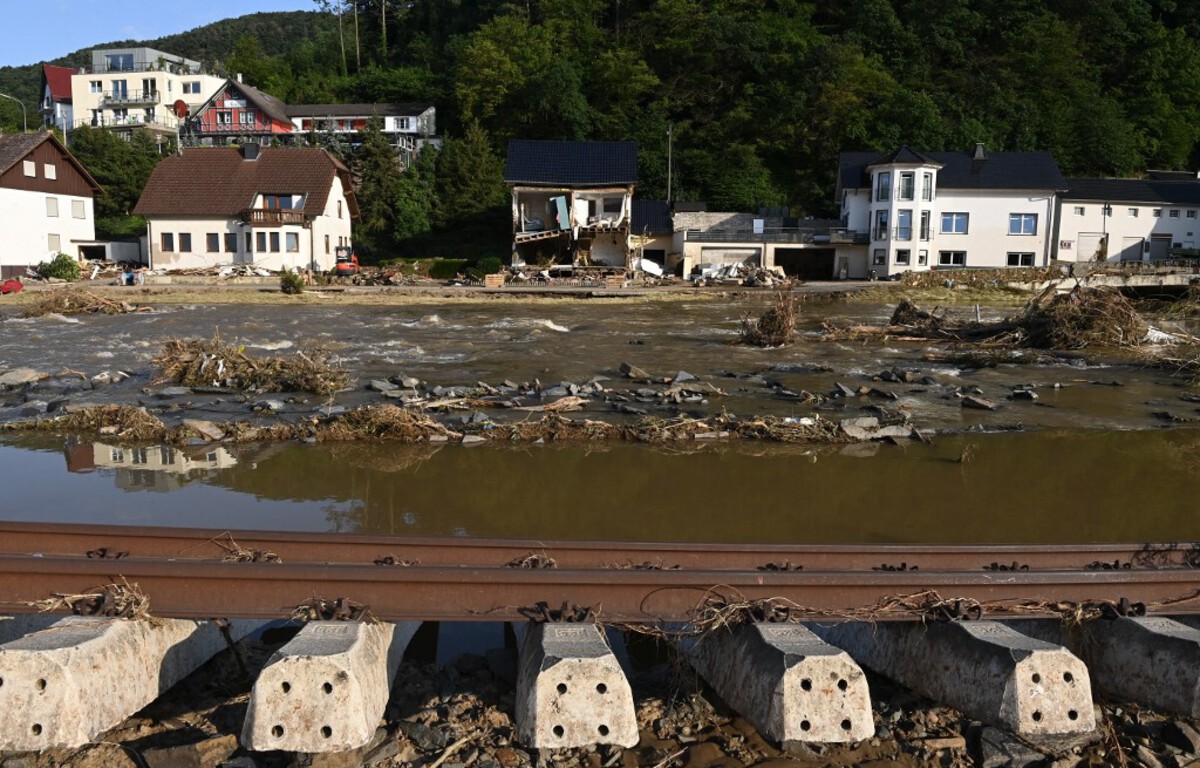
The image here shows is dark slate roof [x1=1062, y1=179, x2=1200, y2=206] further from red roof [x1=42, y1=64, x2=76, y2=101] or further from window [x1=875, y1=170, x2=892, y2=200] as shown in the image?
red roof [x1=42, y1=64, x2=76, y2=101]

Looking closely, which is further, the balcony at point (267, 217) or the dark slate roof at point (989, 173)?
the dark slate roof at point (989, 173)

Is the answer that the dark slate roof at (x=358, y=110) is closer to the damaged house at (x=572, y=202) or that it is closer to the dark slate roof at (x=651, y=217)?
the damaged house at (x=572, y=202)

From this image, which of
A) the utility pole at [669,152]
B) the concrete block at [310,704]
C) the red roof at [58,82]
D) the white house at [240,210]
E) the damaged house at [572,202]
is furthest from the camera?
the red roof at [58,82]

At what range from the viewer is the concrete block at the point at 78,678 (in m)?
4.07

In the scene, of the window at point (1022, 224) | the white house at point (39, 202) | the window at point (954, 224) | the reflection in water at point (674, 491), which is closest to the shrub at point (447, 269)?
the white house at point (39, 202)

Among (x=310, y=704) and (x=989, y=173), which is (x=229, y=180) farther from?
(x=310, y=704)

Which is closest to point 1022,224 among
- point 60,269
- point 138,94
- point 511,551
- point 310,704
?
point 60,269

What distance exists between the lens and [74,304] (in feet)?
102

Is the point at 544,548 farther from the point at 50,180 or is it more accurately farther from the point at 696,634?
the point at 50,180

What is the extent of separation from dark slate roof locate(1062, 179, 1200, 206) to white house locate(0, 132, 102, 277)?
58032 millimetres

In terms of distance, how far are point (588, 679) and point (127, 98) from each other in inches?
4012

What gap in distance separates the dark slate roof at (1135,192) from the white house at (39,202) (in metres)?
58.0

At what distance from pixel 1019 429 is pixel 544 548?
9.92m

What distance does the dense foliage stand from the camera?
6234 centimetres
